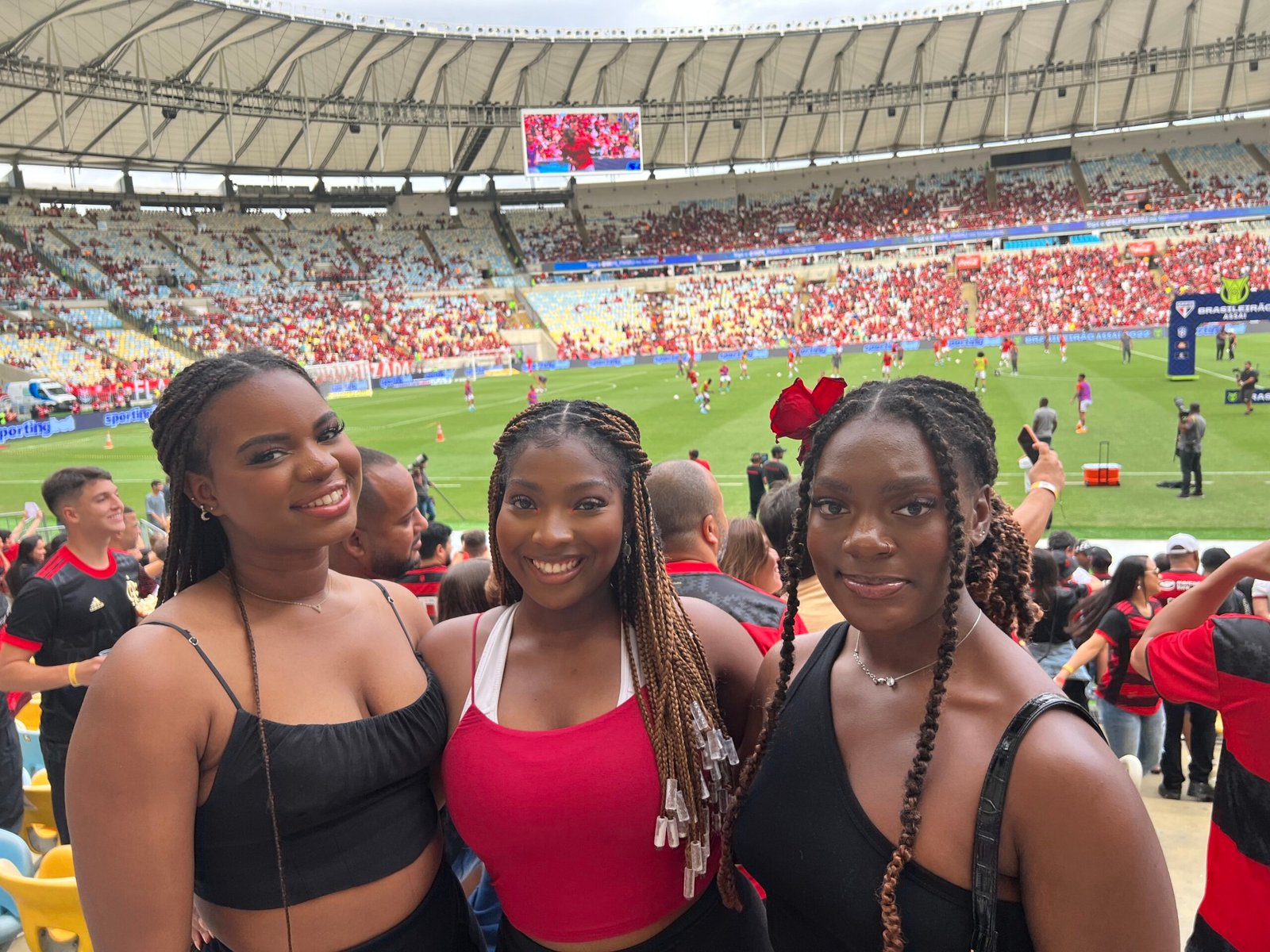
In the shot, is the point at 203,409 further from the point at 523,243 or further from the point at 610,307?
the point at 523,243

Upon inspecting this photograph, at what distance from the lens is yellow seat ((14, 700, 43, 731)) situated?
6.30 m

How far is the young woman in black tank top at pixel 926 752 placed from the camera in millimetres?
1506

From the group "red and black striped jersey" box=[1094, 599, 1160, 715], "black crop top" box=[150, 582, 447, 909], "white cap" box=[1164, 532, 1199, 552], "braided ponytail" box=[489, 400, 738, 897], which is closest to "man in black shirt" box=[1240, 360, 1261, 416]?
"white cap" box=[1164, 532, 1199, 552]

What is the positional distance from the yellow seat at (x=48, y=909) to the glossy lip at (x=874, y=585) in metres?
2.84

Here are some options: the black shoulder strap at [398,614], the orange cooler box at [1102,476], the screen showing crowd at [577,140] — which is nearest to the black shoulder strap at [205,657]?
the black shoulder strap at [398,614]

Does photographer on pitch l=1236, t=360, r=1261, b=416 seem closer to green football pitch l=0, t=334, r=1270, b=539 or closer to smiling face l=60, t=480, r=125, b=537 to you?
green football pitch l=0, t=334, r=1270, b=539

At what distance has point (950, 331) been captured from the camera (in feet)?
139

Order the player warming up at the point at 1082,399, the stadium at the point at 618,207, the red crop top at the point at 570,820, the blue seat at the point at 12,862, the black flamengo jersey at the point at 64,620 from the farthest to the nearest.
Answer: the stadium at the point at 618,207
the player warming up at the point at 1082,399
the black flamengo jersey at the point at 64,620
the blue seat at the point at 12,862
the red crop top at the point at 570,820

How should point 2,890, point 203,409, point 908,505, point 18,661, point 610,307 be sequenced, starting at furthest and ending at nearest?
1. point 610,307
2. point 18,661
3. point 2,890
4. point 203,409
5. point 908,505

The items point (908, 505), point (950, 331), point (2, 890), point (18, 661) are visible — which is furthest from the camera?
point (950, 331)

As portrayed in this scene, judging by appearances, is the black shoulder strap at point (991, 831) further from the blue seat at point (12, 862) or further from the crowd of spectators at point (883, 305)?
the crowd of spectators at point (883, 305)

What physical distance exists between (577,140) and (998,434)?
41.3 metres

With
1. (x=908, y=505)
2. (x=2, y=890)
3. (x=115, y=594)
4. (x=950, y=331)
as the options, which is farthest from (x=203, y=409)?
(x=950, y=331)

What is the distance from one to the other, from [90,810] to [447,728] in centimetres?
75
